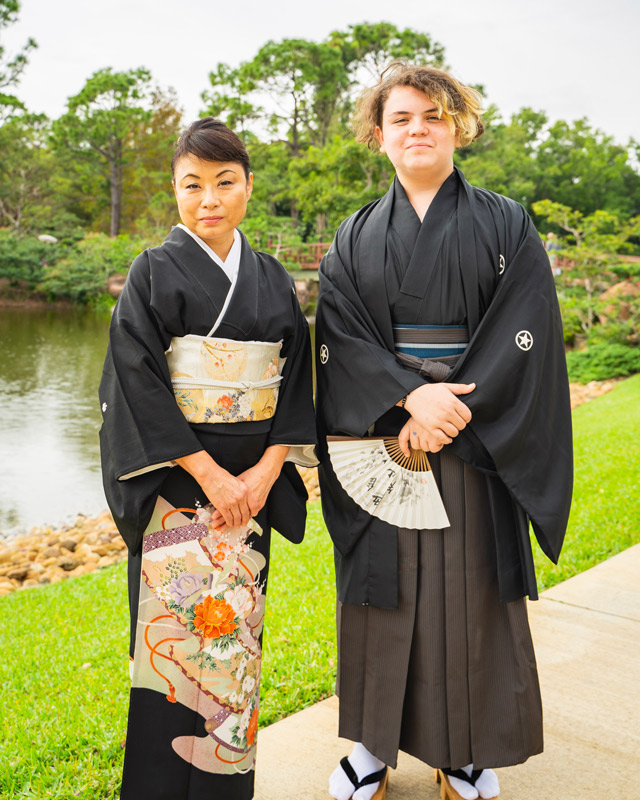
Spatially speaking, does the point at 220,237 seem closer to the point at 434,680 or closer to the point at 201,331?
the point at 201,331

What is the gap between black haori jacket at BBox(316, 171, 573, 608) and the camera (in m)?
2.04

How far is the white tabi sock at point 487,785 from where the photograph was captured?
2119 mm

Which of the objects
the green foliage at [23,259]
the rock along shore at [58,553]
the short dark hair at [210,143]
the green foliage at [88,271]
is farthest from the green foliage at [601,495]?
Result: the green foliage at [23,259]

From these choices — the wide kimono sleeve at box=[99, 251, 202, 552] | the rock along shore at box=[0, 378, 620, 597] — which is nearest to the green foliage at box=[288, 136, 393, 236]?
the rock along shore at box=[0, 378, 620, 597]

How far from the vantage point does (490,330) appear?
2.05 m

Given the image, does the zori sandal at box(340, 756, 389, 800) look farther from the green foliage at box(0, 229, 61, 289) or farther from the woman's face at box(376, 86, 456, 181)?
the green foliage at box(0, 229, 61, 289)

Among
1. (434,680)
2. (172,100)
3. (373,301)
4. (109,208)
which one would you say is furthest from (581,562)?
(172,100)

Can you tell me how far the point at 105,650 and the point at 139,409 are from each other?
1928 millimetres

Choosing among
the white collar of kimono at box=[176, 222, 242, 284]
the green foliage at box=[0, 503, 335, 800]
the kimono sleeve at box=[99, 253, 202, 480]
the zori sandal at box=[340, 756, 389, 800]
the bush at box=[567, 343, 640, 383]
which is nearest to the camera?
the kimono sleeve at box=[99, 253, 202, 480]

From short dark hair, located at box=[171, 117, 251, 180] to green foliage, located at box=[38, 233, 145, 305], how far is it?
23324mm

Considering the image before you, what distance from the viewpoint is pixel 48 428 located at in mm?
10039

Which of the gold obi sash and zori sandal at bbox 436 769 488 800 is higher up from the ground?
the gold obi sash

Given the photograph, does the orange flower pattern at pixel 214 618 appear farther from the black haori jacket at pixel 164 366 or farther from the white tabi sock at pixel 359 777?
the white tabi sock at pixel 359 777

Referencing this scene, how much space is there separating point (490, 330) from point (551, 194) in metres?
36.1
